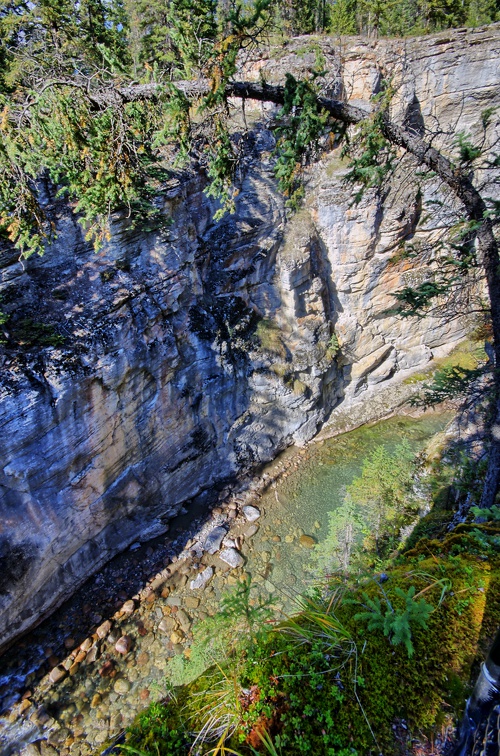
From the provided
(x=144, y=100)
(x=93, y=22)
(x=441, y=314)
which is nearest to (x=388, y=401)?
(x=441, y=314)

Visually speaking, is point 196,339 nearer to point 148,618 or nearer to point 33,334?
point 33,334

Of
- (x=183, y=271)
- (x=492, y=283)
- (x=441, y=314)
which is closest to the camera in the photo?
(x=492, y=283)

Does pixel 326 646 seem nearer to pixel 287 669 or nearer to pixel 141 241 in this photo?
pixel 287 669

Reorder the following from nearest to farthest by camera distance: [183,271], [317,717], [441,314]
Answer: [317,717] < [441,314] < [183,271]

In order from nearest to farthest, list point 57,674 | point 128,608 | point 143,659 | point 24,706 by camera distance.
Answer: point 24,706 → point 57,674 → point 143,659 → point 128,608

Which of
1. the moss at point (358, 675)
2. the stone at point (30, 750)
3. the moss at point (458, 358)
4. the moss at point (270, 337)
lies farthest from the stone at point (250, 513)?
the moss at point (458, 358)

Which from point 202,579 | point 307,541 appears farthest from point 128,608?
point 307,541
